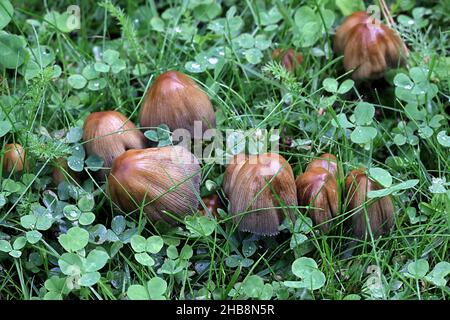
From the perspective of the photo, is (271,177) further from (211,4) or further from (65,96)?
(211,4)

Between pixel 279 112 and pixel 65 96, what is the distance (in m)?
0.58

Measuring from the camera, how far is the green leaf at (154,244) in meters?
1.59

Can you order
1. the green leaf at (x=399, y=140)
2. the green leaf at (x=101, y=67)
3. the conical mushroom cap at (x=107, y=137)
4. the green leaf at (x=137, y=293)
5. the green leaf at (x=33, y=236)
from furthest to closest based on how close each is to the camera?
the green leaf at (x=101, y=67), the green leaf at (x=399, y=140), the conical mushroom cap at (x=107, y=137), the green leaf at (x=33, y=236), the green leaf at (x=137, y=293)

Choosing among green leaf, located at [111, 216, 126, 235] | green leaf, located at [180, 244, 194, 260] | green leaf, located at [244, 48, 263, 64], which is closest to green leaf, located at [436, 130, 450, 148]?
green leaf, located at [244, 48, 263, 64]

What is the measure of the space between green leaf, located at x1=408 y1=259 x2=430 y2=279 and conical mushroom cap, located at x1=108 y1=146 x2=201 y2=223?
1.58ft

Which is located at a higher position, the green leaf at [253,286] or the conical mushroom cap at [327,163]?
the conical mushroom cap at [327,163]

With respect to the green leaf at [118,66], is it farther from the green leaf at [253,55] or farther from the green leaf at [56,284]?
the green leaf at [56,284]

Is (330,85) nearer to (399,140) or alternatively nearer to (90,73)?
(399,140)

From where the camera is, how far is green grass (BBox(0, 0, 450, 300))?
5.20 feet

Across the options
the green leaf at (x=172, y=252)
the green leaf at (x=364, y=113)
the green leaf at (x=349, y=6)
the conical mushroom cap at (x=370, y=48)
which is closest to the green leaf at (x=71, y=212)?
the green leaf at (x=172, y=252)

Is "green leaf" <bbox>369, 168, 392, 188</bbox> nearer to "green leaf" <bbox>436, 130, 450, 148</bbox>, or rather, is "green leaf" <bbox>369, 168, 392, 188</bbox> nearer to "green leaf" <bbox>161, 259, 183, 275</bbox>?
"green leaf" <bbox>436, 130, 450, 148</bbox>

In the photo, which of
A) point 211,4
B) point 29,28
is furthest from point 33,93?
point 211,4

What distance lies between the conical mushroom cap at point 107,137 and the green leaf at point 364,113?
1.76 feet
